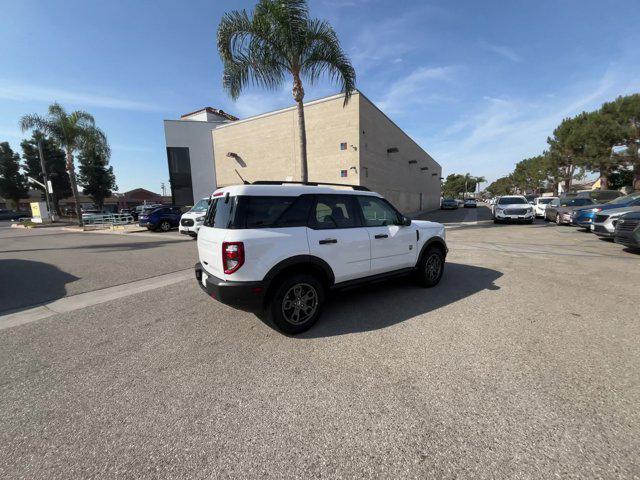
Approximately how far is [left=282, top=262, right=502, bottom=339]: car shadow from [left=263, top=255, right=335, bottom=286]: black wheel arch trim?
0.37 meters

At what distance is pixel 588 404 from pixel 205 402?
313cm

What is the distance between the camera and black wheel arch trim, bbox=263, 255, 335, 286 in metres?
3.28

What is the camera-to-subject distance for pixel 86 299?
16.9 ft

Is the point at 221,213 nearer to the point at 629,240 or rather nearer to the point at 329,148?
the point at 629,240

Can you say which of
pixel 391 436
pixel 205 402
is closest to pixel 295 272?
pixel 205 402

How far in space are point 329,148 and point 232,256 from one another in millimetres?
18291

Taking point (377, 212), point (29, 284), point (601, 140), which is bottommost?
point (29, 284)

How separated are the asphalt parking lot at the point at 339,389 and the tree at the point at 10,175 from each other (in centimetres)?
6205

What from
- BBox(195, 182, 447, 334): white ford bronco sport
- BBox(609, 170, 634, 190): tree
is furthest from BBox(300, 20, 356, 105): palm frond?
BBox(609, 170, 634, 190): tree

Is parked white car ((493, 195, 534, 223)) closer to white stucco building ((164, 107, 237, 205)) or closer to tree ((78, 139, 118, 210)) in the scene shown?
white stucco building ((164, 107, 237, 205))

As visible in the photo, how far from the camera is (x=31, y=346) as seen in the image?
3.45 meters


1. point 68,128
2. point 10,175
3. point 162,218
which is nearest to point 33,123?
point 68,128

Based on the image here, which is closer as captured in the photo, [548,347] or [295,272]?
[548,347]

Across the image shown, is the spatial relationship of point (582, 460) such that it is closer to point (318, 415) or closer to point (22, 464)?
point (318, 415)
